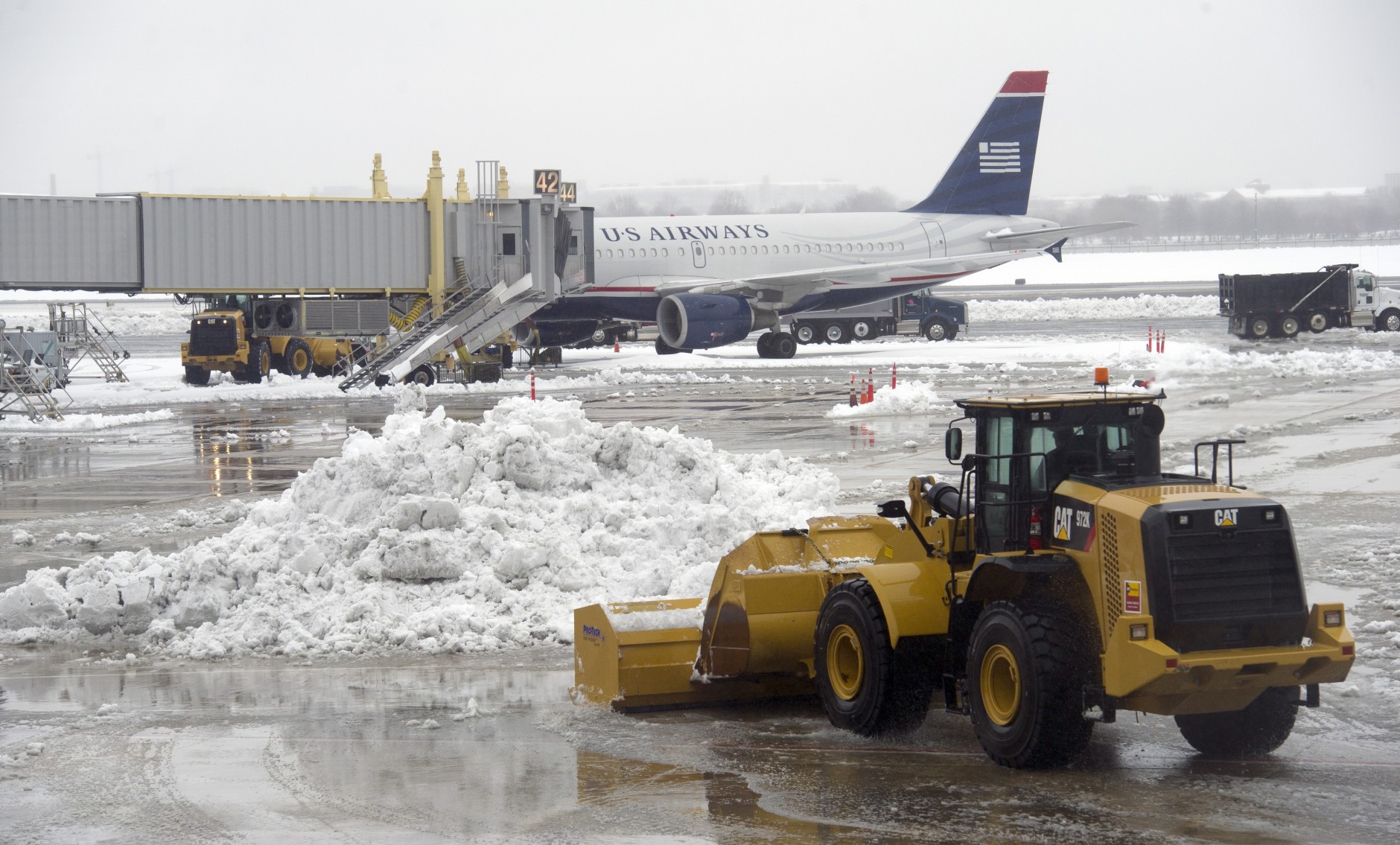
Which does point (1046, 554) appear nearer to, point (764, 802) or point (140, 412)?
point (764, 802)

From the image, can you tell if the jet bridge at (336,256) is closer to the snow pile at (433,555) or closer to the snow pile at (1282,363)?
the snow pile at (1282,363)

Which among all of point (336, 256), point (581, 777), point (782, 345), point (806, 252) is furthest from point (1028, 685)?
point (806, 252)

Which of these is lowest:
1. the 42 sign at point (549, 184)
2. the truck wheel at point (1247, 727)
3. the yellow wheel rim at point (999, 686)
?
the truck wheel at point (1247, 727)

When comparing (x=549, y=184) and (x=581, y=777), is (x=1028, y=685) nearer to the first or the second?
(x=581, y=777)

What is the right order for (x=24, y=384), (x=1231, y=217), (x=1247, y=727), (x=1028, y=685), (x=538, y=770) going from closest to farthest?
1. (x=1028, y=685)
2. (x=1247, y=727)
3. (x=538, y=770)
4. (x=24, y=384)
5. (x=1231, y=217)

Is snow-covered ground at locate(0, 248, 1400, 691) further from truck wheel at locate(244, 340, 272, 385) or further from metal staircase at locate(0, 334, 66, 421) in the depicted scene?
truck wheel at locate(244, 340, 272, 385)

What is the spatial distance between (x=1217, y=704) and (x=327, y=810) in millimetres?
4830

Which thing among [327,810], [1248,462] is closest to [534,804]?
[327,810]

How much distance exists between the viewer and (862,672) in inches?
340

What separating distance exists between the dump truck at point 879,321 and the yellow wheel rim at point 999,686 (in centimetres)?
4119

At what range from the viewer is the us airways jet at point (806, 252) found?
137ft

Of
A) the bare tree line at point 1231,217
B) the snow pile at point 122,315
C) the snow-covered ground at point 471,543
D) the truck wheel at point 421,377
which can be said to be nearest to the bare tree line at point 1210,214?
the bare tree line at point 1231,217

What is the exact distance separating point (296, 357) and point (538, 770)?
33173 mm

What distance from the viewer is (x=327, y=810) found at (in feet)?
24.7
